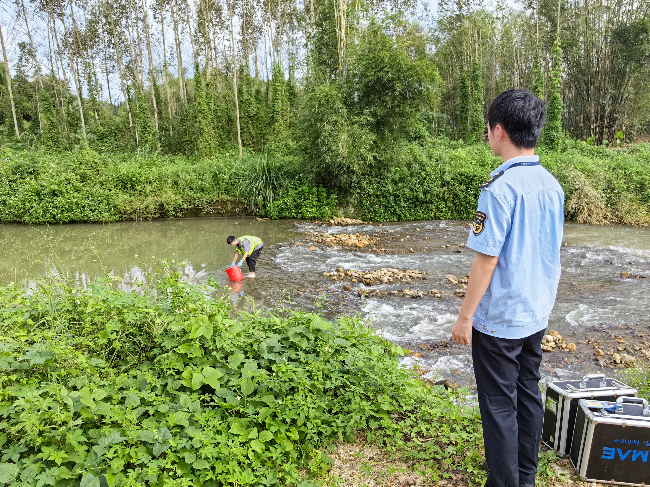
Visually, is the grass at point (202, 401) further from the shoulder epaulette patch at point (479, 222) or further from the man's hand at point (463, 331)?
the shoulder epaulette patch at point (479, 222)

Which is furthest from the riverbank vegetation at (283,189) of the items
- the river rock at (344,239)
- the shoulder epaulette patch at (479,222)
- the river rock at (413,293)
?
the shoulder epaulette patch at (479,222)

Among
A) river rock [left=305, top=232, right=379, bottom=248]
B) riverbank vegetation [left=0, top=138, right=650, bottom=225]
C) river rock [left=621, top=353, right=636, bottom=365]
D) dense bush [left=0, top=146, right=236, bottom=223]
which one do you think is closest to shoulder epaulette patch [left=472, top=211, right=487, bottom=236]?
river rock [left=621, top=353, right=636, bottom=365]

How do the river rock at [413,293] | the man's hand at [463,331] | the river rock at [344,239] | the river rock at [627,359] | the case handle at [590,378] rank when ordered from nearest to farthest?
the man's hand at [463,331] < the case handle at [590,378] < the river rock at [627,359] < the river rock at [413,293] < the river rock at [344,239]

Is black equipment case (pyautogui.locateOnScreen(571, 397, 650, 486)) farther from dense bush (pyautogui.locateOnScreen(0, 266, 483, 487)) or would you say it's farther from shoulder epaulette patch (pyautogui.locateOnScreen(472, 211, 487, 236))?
shoulder epaulette patch (pyautogui.locateOnScreen(472, 211, 487, 236))

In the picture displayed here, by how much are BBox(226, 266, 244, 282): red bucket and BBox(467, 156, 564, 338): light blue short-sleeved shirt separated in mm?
6123

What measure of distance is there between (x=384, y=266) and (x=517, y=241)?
7.14 metres

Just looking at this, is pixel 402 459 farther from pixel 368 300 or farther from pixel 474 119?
pixel 474 119

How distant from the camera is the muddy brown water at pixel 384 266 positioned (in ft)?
17.9

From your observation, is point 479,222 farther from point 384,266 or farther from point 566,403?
point 384,266

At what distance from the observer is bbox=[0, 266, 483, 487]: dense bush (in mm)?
2150

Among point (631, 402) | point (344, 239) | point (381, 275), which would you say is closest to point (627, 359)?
point (631, 402)

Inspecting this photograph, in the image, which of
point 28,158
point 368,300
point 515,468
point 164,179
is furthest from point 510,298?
point 28,158

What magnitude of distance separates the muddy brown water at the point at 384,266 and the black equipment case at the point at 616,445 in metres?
1.76

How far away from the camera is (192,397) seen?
2510 mm
